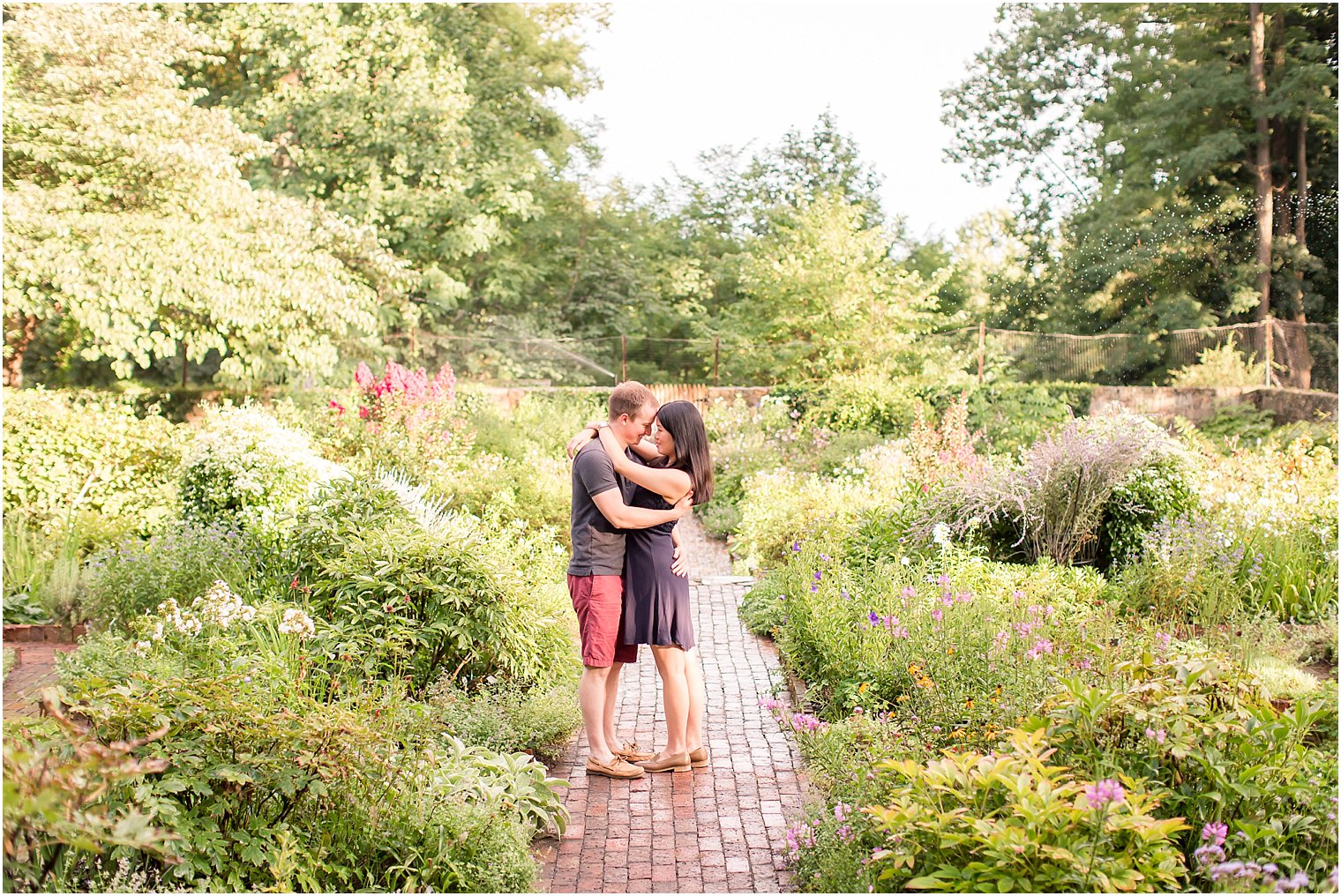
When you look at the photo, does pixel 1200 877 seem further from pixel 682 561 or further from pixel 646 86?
pixel 646 86

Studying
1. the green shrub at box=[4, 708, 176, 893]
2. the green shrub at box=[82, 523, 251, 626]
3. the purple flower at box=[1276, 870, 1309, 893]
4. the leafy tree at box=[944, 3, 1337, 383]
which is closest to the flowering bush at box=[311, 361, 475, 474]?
the green shrub at box=[82, 523, 251, 626]

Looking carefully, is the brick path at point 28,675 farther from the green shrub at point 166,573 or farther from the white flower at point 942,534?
the white flower at point 942,534

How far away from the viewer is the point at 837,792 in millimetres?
3584

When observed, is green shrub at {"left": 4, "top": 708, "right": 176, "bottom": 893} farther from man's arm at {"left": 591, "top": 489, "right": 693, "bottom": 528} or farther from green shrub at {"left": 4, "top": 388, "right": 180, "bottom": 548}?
green shrub at {"left": 4, "top": 388, "right": 180, "bottom": 548}

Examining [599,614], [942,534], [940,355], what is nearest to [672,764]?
[599,614]

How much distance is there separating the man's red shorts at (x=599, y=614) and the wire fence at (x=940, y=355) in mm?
14307

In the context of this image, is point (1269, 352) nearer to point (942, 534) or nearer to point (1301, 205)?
point (1301, 205)

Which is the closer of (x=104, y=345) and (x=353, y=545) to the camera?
(x=353, y=545)

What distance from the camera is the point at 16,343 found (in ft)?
43.4

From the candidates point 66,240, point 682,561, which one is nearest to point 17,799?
point 682,561

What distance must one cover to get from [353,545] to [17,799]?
316 cm

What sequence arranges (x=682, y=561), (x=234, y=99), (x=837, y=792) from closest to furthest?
(x=837, y=792), (x=682, y=561), (x=234, y=99)

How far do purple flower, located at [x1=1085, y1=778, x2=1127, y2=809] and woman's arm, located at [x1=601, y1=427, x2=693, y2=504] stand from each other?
2.09 metres

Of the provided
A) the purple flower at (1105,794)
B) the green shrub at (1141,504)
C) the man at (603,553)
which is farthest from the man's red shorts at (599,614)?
the green shrub at (1141,504)
